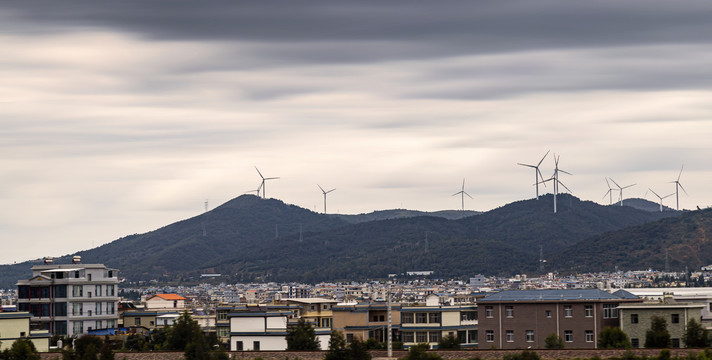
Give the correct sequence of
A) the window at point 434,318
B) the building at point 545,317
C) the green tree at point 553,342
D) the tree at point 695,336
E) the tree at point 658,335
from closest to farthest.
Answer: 1. the tree at point 695,336
2. the tree at point 658,335
3. the green tree at point 553,342
4. the building at point 545,317
5. the window at point 434,318

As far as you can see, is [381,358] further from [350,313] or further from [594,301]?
[350,313]

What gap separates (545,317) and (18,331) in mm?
55783

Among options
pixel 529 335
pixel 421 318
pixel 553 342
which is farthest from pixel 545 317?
pixel 421 318

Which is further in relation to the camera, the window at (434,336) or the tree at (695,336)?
the window at (434,336)

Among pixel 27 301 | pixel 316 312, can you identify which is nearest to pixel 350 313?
pixel 316 312

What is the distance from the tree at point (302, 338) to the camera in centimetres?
13412

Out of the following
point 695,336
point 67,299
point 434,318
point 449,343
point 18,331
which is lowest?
point 449,343

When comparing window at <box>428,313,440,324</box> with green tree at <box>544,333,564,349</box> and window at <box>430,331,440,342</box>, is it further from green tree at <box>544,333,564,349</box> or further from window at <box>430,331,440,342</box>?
green tree at <box>544,333,564,349</box>

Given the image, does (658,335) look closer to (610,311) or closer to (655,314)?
(655,314)

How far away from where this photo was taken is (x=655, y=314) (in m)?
127

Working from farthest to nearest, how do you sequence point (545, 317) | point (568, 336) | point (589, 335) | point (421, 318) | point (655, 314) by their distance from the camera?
point (421, 318) < point (545, 317) < point (568, 336) < point (589, 335) < point (655, 314)

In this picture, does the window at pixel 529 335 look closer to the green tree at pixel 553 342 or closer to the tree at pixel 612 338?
the green tree at pixel 553 342

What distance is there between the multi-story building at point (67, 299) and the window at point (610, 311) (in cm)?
6483

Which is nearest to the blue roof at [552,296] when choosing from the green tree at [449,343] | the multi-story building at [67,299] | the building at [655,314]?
the green tree at [449,343]
